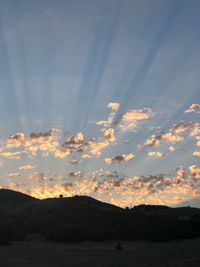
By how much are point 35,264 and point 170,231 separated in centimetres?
3605

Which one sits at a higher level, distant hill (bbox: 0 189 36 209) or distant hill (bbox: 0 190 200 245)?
distant hill (bbox: 0 189 36 209)

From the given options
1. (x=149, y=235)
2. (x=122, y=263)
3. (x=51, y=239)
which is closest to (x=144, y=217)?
(x=149, y=235)

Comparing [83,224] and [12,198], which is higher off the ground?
[12,198]

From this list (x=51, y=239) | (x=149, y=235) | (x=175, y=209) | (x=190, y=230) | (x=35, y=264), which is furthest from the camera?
(x=175, y=209)

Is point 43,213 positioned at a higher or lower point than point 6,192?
lower

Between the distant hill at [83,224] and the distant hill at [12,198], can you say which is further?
the distant hill at [12,198]

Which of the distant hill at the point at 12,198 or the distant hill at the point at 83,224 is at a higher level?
the distant hill at the point at 12,198

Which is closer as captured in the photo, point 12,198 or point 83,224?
point 83,224

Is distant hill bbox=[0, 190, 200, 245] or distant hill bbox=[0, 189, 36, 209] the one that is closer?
distant hill bbox=[0, 190, 200, 245]

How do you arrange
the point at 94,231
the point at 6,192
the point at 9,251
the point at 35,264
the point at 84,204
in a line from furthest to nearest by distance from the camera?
the point at 6,192
the point at 84,204
the point at 94,231
the point at 9,251
the point at 35,264

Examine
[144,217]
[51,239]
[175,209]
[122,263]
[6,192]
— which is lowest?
[122,263]

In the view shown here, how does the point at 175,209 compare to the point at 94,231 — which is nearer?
the point at 94,231

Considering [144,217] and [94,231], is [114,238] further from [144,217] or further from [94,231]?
[144,217]

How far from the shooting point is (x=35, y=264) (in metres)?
29.8
